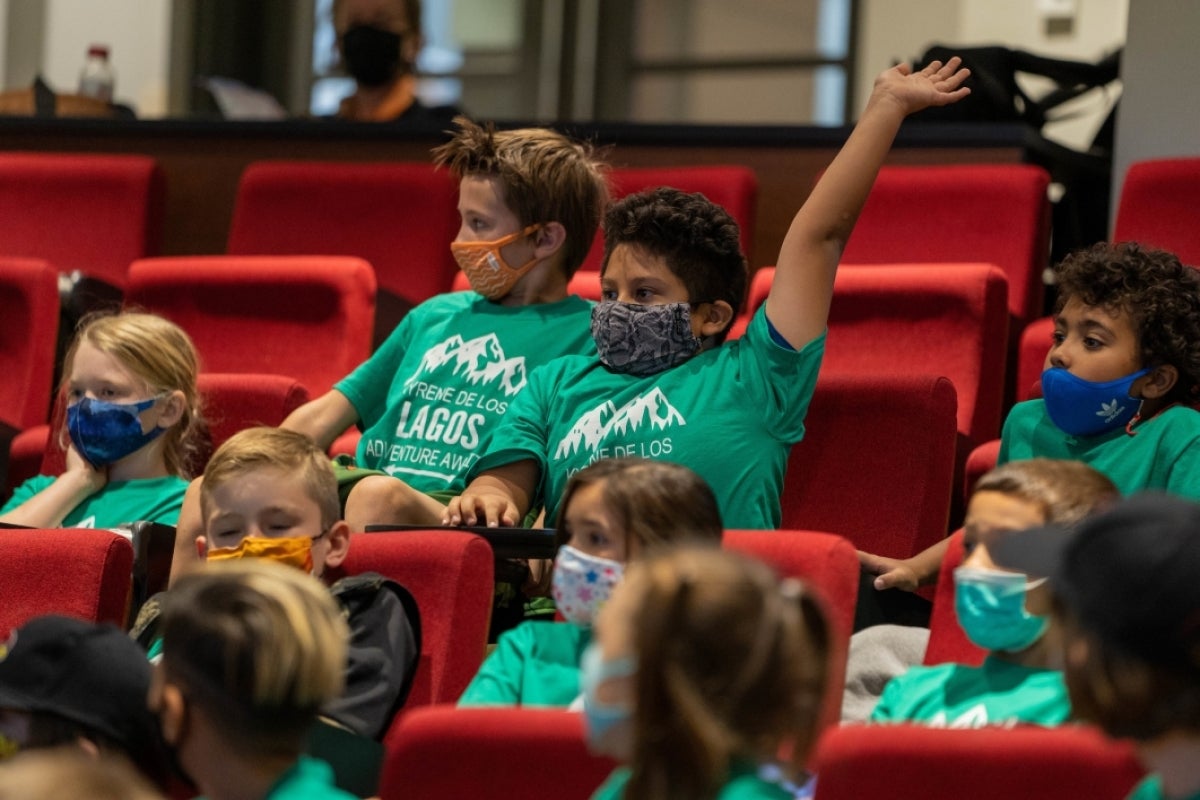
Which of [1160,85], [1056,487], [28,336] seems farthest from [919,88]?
[28,336]

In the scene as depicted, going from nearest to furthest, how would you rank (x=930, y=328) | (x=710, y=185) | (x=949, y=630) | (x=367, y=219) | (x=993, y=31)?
(x=949, y=630)
(x=930, y=328)
(x=710, y=185)
(x=367, y=219)
(x=993, y=31)

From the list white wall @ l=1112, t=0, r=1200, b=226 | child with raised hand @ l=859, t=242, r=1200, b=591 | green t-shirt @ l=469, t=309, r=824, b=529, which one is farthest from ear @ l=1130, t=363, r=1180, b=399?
white wall @ l=1112, t=0, r=1200, b=226

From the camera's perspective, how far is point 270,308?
3.24m

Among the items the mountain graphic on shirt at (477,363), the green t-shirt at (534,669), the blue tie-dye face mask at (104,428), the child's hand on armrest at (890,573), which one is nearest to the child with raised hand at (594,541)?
the green t-shirt at (534,669)

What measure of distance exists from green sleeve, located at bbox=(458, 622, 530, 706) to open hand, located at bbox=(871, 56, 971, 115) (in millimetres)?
816

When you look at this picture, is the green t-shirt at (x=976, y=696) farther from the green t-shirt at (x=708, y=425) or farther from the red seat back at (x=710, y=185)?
the red seat back at (x=710, y=185)

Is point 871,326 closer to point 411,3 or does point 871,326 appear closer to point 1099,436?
point 1099,436

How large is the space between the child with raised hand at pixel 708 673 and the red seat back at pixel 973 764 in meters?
0.13

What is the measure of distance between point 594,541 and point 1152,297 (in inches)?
33.9

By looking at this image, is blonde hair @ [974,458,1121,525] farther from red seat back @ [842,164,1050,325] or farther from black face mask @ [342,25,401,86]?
black face mask @ [342,25,401,86]

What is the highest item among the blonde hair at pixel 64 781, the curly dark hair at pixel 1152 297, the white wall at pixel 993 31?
the white wall at pixel 993 31

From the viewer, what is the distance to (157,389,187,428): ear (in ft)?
8.52

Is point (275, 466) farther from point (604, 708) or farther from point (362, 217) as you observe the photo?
point (362, 217)

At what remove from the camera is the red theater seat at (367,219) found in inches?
133
